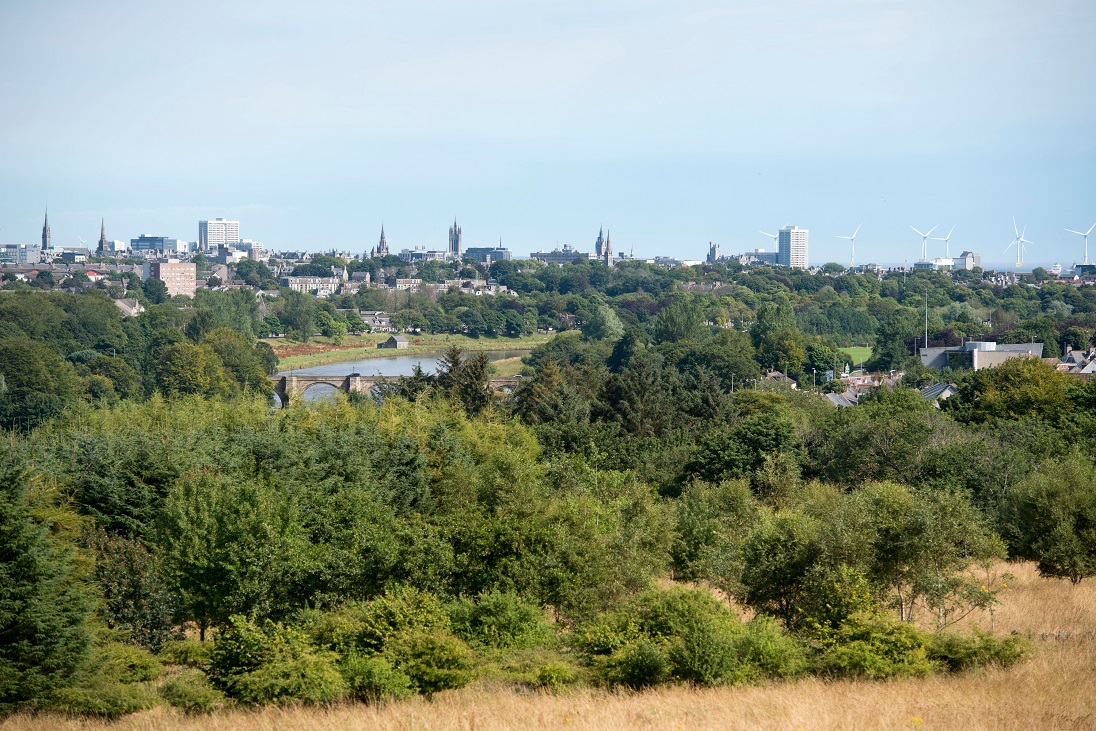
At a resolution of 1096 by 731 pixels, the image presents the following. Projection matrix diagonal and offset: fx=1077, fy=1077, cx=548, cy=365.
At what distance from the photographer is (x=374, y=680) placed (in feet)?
32.9

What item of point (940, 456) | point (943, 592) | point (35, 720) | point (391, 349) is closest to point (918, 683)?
point (943, 592)

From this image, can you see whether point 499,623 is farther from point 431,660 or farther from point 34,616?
point 34,616

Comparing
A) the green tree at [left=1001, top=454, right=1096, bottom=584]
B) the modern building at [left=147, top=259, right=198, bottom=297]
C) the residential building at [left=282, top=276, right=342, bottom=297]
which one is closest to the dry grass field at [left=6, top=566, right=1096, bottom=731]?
the green tree at [left=1001, top=454, right=1096, bottom=584]

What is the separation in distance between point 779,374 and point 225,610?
50449mm

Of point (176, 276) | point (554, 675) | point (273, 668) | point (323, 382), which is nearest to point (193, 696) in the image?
point (273, 668)

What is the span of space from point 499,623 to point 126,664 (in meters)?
4.09

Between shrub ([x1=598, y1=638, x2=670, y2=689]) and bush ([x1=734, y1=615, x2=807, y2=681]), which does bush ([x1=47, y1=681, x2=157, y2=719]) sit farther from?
bush ([x1=734, y1=615, x2=807, y2=681])

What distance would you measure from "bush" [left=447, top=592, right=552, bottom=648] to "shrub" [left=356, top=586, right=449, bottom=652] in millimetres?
374

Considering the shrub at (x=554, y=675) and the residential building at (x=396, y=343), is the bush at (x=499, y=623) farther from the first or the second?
the residential building at (x=396, y=343)

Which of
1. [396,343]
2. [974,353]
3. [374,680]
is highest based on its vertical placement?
[974,353]

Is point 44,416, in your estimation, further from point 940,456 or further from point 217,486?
point 940,456

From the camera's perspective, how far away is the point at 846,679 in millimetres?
10070

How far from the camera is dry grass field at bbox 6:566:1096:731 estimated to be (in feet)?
28.9

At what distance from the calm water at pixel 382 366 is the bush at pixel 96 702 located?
52902 mm
